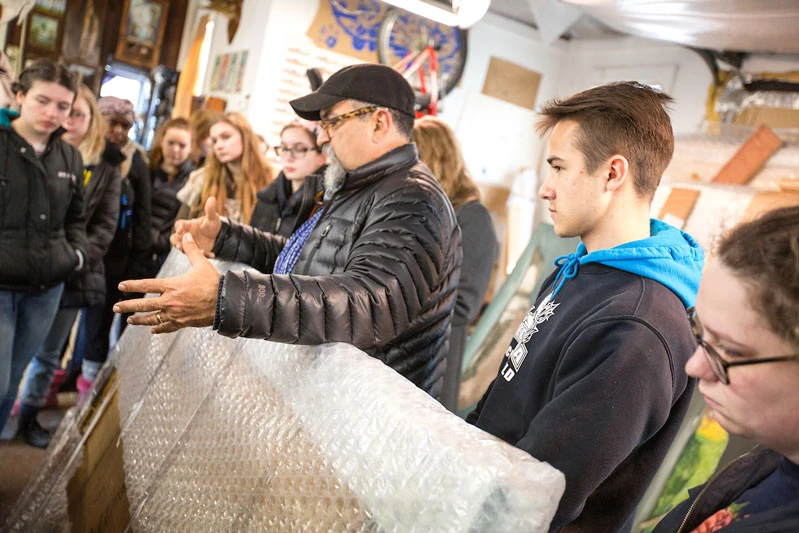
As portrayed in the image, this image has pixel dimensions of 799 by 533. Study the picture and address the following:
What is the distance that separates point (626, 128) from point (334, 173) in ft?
2.74

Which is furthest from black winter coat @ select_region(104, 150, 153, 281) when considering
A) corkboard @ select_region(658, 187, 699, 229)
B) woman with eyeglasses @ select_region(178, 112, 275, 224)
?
corkboard @ select_region(658, 187, 699, 229)

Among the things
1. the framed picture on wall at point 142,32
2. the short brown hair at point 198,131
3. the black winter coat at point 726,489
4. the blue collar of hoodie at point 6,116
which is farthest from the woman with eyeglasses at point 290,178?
the framed picture on wall at point 142,32

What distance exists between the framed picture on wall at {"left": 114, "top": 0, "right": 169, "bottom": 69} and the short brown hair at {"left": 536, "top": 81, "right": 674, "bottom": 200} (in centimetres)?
751

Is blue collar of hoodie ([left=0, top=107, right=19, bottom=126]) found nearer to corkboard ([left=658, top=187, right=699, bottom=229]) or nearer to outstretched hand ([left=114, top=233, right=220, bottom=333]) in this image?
outstretched hand ([left=114, top=233, right=220, bottom=333])

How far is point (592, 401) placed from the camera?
40.6 inches

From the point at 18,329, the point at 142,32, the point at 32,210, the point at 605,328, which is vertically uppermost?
the point at 142,32

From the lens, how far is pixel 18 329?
271cm

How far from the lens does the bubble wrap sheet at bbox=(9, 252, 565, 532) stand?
2.88 ft

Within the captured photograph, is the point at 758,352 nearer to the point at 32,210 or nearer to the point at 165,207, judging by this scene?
the point at 32,210

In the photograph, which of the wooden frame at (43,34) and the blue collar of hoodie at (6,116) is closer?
the blue collar of hoodie at (6,116)

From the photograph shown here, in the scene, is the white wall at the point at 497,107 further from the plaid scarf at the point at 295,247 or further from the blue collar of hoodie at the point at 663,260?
the blue collar of hoodie at the point at 663,260

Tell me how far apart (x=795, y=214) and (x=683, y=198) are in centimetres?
349

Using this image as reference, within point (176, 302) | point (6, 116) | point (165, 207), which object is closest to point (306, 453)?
point (176, 302)

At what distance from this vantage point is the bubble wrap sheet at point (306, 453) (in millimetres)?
879
